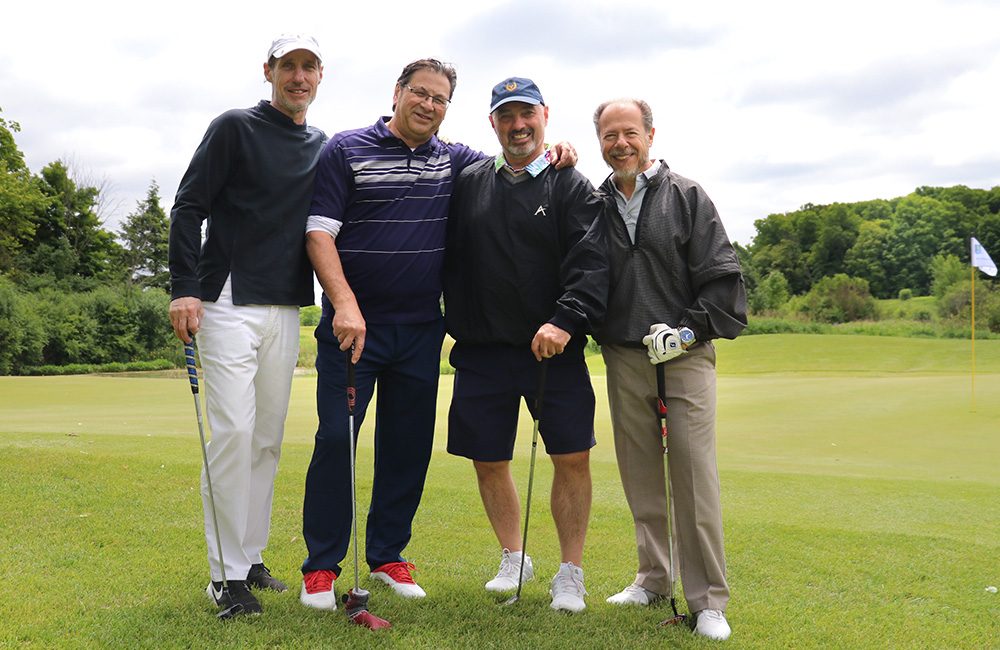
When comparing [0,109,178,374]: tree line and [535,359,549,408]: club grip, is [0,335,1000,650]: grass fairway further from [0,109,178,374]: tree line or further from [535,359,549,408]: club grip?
[0,109,178,374]: tree line

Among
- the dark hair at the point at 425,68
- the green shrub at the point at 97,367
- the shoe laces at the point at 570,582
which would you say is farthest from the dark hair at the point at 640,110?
the green shrub at the point at 97,367

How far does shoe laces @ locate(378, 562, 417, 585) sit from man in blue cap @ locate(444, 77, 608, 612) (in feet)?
1.14

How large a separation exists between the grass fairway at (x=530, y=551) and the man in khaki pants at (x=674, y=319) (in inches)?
16.4

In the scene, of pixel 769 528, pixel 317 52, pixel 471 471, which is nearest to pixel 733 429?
pixel 471 471

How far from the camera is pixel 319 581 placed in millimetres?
3480

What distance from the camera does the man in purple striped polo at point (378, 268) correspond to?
353cm

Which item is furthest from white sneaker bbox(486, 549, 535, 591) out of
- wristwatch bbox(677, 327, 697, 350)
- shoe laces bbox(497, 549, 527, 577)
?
wristwatch bbox(677, 327, 697, 350)

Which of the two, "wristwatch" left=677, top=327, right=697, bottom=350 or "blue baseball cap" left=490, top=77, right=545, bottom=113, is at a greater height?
"blue baseball cap" left=490, top=77, right=545, bottom=113

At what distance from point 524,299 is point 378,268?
0.61m

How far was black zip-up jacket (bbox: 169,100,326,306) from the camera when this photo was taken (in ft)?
11.2

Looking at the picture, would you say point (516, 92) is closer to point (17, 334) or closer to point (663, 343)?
point (663, 343)

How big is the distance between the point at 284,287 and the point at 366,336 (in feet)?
1.26

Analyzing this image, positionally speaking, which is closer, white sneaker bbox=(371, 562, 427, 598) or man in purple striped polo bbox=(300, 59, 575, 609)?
man in purple striped polo bbox=(300, 59, 575, 609)

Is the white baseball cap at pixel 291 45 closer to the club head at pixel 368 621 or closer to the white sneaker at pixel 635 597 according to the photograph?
the club head at pixel 368 621
